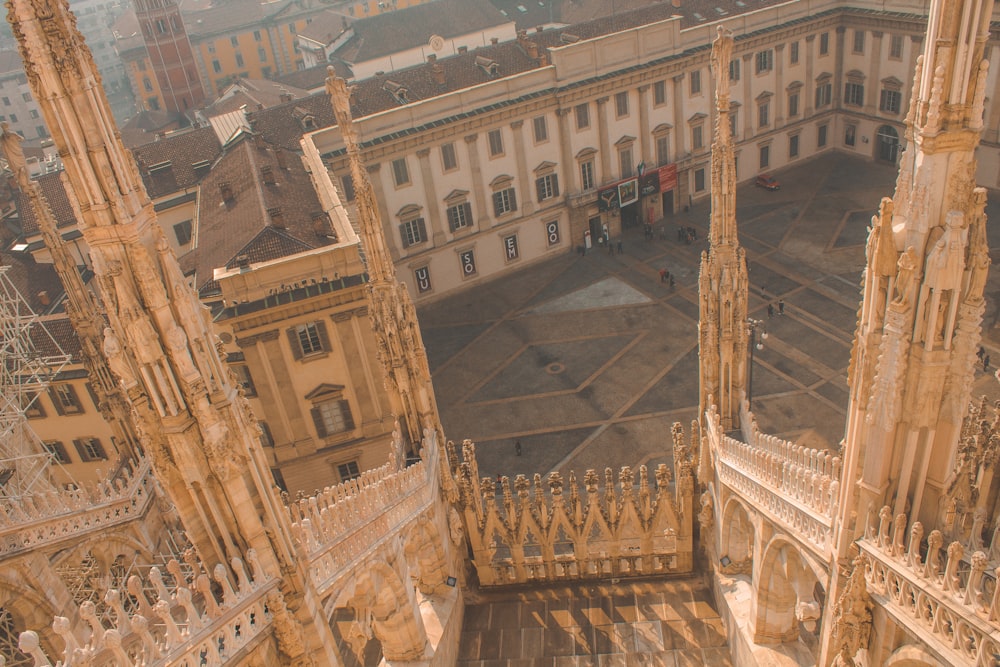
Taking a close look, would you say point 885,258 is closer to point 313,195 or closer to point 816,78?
point 313,195

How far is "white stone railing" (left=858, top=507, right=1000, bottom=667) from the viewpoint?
12.0 m

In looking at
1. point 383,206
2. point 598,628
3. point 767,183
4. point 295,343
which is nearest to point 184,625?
point 598,628

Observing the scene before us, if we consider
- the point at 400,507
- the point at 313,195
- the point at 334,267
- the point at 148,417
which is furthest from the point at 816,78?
the point at 148,417

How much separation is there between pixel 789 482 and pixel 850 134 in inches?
2428

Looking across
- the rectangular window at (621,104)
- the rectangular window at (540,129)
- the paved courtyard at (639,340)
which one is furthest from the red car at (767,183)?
the rectangular window at (540,129)

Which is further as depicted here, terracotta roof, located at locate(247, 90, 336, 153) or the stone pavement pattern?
terracotta roof, located at locate(247, 90, 336, 153)

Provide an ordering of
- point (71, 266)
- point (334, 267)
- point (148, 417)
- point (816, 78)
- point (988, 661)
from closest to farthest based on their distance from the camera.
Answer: point (988, 661), point (148, 417), point (71, 266), point (334, 267), point (816, 78)

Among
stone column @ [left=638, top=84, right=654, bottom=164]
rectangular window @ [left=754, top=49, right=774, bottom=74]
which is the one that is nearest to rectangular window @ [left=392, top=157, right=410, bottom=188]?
stone column @ [left=638, top=84, right=654, bottom=164]

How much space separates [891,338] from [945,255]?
5.50 ft

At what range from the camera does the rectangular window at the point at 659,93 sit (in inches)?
2357

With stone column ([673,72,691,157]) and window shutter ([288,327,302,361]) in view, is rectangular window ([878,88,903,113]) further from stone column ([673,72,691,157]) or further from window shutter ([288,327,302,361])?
window shutter ([288,327,302,361])

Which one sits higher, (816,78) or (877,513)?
(877,513)

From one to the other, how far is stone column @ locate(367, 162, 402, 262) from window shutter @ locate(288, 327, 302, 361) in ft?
56.7

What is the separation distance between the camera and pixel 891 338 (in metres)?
13.4
